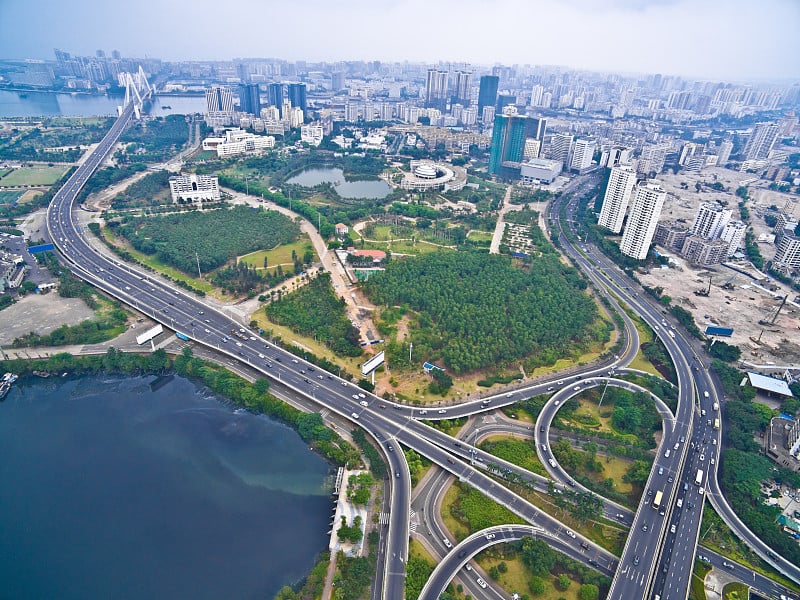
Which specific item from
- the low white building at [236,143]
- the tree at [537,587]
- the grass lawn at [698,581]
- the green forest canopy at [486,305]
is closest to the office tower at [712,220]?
the green forest canopy at [486,305]

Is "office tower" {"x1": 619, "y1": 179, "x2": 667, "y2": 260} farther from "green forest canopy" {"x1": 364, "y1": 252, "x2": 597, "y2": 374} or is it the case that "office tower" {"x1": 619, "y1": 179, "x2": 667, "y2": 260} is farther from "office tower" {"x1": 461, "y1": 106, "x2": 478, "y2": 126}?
"office tower" {"x1": 461, "y1": 106, "x2": 478, "y2": 126}

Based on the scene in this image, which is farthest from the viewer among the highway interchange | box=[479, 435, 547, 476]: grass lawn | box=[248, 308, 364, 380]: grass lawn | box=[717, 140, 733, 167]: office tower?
box=[717, 140, 733, 167]: office tower

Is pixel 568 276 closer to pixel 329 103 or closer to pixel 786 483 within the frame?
pixel 786 483

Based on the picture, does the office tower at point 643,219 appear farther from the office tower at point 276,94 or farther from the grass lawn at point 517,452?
the office tower at point 276,94

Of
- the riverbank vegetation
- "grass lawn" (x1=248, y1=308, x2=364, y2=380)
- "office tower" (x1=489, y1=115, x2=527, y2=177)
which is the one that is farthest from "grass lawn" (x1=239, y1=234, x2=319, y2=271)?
"office tower" (x1=489, y1=115, x2=527, y2=177)

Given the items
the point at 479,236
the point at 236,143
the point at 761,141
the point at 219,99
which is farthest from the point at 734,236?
the point at 219,99

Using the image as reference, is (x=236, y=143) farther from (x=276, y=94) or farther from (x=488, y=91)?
(x=488, y=91)
